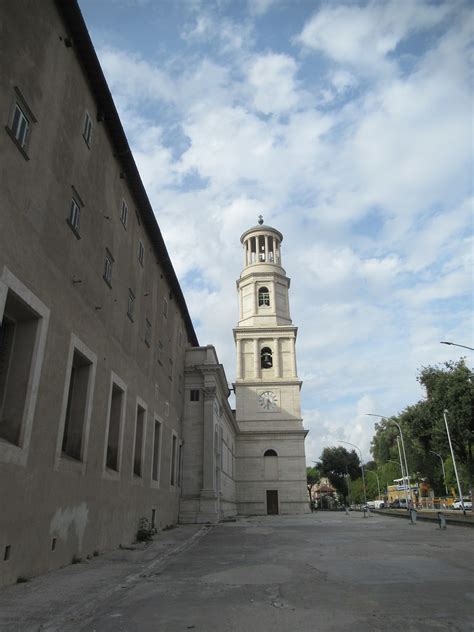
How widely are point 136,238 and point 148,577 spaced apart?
14109mm

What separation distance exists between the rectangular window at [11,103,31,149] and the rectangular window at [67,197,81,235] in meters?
2.59

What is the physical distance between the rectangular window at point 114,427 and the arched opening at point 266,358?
38.7m

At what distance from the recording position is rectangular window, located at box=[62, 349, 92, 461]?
1365 cm

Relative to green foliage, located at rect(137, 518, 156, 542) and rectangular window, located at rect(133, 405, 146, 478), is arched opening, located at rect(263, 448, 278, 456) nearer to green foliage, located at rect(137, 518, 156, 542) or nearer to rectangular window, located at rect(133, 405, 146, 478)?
rectangular window, located at rect(133, 405, 146, 478)

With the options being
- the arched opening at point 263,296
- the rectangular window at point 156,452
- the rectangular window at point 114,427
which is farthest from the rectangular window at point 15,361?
the arched opening at point 263,296

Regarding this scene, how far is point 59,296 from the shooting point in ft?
40.1

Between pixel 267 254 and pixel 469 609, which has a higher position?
pixel 267 254

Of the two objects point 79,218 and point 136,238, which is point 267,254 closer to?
point 136,238

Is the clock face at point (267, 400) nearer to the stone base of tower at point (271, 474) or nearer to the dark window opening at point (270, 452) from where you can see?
the stone base of tower at point (271, 474)

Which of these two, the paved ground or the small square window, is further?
the small square window

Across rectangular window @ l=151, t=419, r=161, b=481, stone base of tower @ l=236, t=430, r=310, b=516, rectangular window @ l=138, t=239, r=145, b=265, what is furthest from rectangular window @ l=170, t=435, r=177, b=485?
stone base of tower @ l=236, t=430, r=310, b=516

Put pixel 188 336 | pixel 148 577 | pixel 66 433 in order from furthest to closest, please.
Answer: pixel 188 336 → pixel 66 433 → pixel 148 577

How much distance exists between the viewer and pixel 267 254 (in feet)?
200

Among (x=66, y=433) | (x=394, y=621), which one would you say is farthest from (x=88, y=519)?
(x=394, y=621)
